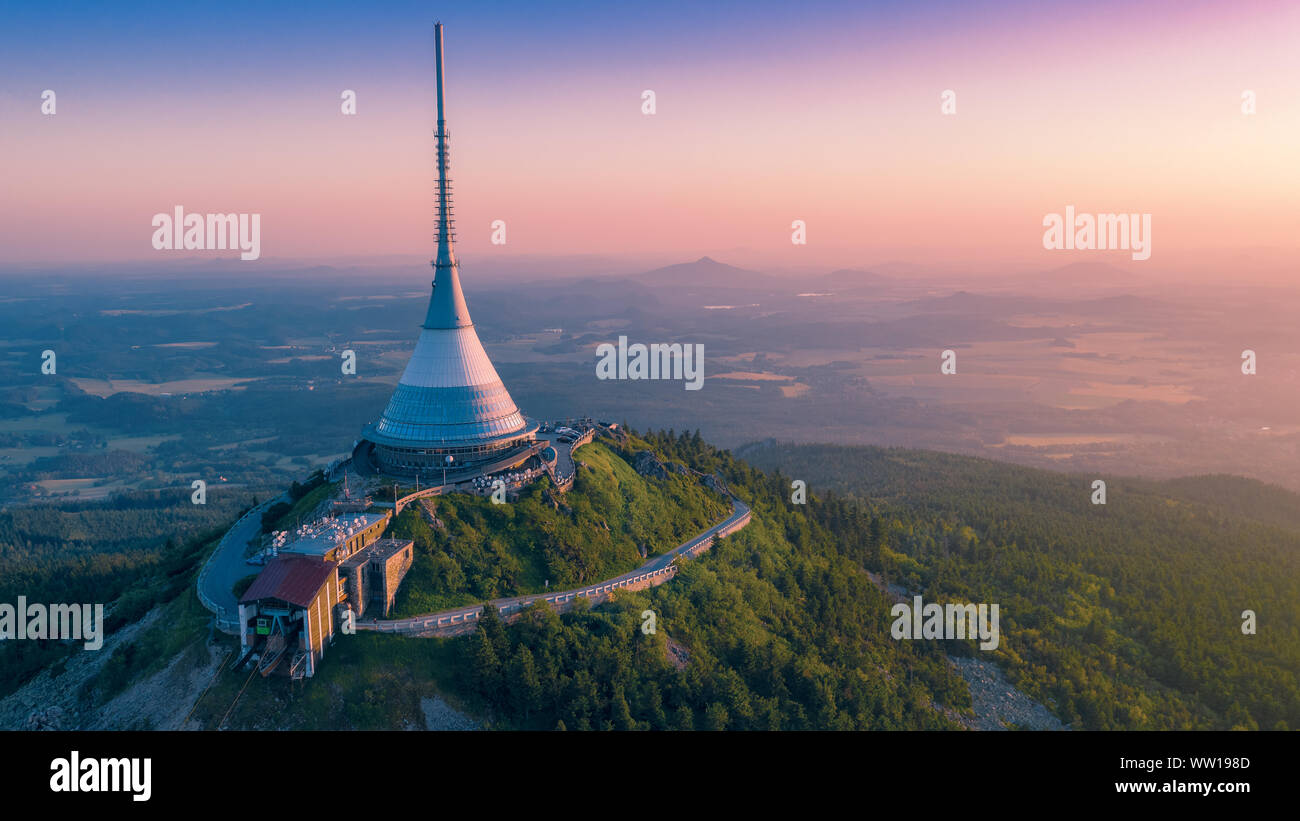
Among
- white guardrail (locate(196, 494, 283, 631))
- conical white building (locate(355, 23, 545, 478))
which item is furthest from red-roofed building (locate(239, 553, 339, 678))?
conical white building (locate(355, 23, 545, 478))

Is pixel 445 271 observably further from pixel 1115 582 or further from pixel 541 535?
pixel 1115 582

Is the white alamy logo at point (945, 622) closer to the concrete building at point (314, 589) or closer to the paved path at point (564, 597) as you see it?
the paved path at point (564, 597)

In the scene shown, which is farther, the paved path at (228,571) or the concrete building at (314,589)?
the paved path at (228,571)

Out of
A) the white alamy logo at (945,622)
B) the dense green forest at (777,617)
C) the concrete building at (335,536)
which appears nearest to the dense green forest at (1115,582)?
the dense green forest at (777,617)

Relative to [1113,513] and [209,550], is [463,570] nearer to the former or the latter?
[209,550]

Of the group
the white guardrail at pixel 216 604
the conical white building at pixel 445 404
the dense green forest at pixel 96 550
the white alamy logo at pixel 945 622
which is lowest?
the white alamy logo at pixel 945 622

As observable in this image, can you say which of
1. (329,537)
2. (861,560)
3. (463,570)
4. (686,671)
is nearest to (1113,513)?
(861,560)

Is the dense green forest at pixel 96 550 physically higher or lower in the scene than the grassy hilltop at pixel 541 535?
lower
